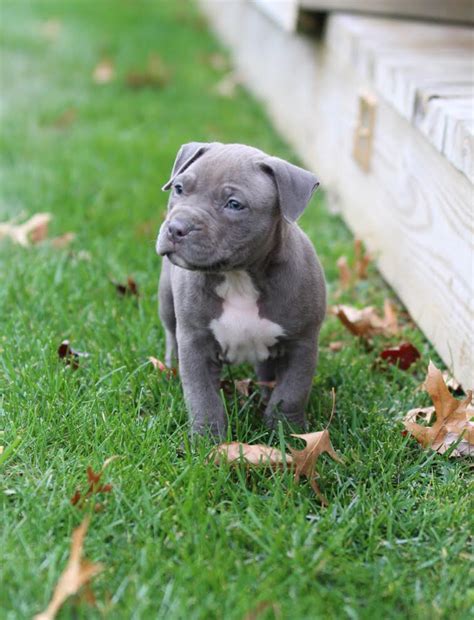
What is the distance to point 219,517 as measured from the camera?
277 centimetres

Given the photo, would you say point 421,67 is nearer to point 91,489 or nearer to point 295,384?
point 295,384

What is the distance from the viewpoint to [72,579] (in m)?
2.39

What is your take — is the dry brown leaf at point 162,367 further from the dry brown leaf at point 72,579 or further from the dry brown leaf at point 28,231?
the dry brown leaf at point 28,231

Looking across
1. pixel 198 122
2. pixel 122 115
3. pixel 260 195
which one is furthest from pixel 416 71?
pixel 122 115

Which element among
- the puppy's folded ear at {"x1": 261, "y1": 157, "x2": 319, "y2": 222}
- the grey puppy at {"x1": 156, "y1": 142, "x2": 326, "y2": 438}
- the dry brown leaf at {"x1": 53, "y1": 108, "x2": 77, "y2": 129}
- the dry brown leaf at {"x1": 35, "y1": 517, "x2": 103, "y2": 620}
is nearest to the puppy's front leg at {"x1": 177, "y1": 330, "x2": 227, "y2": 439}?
the grey puppy at {"x1": 156, "y1": 142, "x2": 326, "y2": 438}

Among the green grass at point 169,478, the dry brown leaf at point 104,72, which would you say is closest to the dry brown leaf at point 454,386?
the green grass at point 169,478

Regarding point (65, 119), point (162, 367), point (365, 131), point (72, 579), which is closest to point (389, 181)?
point (365, 131)

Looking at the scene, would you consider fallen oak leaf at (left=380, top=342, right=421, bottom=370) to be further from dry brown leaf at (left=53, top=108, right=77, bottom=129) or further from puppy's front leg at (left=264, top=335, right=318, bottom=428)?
dry brown leaf at (left=53, top=108, right=77, bottom=129)

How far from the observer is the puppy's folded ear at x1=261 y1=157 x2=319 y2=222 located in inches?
118

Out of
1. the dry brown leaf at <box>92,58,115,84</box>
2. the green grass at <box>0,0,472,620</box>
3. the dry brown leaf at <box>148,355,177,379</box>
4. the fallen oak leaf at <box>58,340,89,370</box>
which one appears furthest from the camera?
the dry brown leaf at <box>92,58,115,84</box>

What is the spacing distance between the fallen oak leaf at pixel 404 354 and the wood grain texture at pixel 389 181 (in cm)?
12

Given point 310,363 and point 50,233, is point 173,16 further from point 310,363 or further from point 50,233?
point 310,363

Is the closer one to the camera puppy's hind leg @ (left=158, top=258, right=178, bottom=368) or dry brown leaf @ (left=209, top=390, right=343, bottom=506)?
dry brown leaf @ (left=209, top=390, right=343, bottom=506)

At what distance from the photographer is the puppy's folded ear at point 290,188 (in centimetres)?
300
